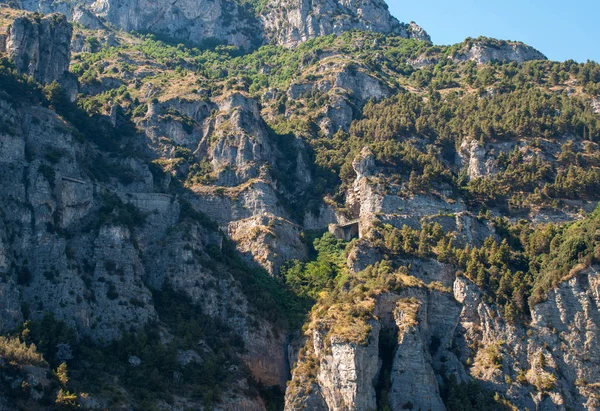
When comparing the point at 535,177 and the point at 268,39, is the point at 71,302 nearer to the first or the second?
the point at 535,177

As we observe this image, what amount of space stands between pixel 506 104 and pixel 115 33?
10194 centimetres

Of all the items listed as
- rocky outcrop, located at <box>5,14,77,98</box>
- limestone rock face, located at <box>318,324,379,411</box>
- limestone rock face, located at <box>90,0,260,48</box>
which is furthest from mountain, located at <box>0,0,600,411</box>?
limestone rock face, located at <box>90,0,260,48</box>

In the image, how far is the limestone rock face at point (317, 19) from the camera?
18825 cm

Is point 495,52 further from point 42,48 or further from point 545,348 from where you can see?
point 545,348

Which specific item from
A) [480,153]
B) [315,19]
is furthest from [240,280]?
[315,19]

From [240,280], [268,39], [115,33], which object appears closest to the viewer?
[240,280]

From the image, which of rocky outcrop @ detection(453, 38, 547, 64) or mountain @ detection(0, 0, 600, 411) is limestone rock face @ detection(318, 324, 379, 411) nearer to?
mountain @ detection(0, 0, 600, 411)

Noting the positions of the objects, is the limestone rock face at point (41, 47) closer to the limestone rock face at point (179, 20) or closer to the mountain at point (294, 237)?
the mountain at point (294, 237)

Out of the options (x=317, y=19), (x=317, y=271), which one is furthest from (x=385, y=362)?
(x=317, y=19)

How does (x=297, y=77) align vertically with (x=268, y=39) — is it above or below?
below

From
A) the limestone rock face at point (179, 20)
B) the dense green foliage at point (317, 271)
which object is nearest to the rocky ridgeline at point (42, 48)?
the dense green foliage at point (317, 271)

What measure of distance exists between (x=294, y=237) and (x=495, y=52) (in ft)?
264

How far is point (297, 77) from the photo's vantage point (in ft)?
493

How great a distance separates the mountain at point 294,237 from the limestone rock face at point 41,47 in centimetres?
39
